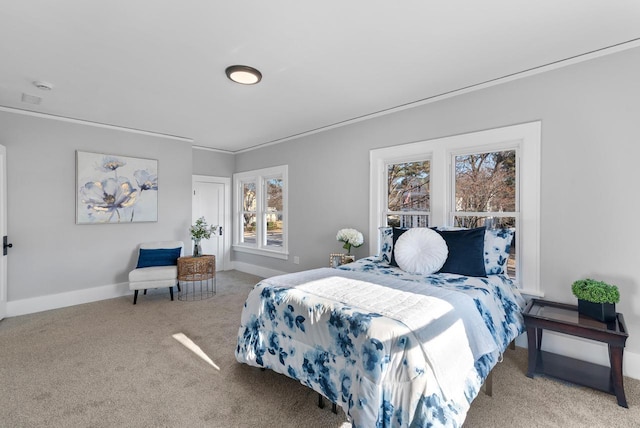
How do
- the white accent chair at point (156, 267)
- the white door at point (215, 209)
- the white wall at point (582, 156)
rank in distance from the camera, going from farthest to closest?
the white door at point (215, 209)
the white accent chair at point (156, 267)
the white wall at point (582, 156)

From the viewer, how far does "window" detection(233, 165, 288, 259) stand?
5379 millimetres

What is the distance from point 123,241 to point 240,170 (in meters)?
2.45

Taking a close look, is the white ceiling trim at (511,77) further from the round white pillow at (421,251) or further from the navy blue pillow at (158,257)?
the navy blue pillow at (158,257)

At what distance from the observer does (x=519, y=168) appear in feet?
9.45

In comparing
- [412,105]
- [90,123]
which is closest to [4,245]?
[90,123]

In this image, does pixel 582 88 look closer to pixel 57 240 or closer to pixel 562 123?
pixel 562 123

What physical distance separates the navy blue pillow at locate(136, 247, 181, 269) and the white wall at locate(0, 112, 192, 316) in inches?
15.3

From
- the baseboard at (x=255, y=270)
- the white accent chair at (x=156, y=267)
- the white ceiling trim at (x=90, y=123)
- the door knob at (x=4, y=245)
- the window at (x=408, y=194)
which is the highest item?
the white ceiling trim at (x=90, y=123)

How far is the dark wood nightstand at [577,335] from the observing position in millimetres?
2025

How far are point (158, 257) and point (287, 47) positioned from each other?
359 cm

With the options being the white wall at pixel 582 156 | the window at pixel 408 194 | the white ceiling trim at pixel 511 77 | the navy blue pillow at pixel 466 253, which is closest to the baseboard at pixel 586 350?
the white wall at pixel 582 156

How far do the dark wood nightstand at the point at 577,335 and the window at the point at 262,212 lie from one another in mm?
3596

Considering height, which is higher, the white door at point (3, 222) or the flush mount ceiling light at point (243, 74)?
the flush mount ceiling light at point (243, 74)

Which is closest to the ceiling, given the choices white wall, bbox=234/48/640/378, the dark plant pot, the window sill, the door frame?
white wall, bbox=234/48/640/378
